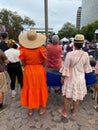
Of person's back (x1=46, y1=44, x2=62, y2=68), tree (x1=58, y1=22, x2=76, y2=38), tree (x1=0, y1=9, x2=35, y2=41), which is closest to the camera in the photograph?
person's back (x1=46, y1=44, x2=62, y2=68)

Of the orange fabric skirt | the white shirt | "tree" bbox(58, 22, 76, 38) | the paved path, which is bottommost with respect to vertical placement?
"tree" bbox(58, 22, 76, 38)

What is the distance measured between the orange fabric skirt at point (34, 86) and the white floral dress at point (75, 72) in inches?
18.0

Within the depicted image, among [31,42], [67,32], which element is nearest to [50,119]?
[31,42]

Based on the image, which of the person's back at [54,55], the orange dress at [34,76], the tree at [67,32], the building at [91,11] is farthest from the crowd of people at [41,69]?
the building at [91,11]

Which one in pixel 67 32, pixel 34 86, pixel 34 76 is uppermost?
pixel 34 76

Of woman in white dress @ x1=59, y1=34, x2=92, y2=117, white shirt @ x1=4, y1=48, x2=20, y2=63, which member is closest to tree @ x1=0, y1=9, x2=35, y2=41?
white shirt @ x1=4, y1=48, x2=20, y2=63

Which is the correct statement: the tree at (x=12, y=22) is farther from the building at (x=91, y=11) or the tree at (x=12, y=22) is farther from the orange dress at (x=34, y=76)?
the building at (x=91, y=11)

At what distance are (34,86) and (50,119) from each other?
81 cm

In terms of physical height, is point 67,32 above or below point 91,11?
below

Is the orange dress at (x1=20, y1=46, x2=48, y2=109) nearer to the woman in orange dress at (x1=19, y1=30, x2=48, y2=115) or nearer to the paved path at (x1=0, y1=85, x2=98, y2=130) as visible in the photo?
the woman in orange dress at (x1=19, y1=30, x2=48, y2=115)

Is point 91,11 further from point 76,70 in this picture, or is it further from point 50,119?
point 50,119

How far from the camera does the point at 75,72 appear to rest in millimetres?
4477

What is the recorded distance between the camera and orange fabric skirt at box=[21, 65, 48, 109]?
454 cm

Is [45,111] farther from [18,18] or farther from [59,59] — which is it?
[18,18]
